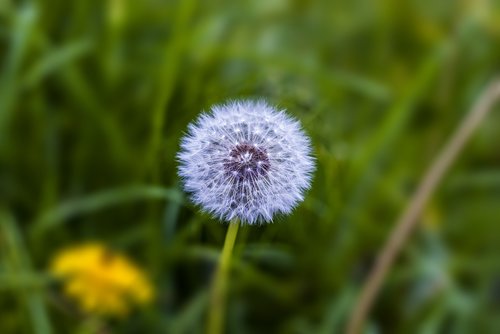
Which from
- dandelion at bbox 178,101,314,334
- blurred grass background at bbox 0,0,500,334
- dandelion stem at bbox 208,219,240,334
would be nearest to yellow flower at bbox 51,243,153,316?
blurred grass background at bbox 0,0,500,334

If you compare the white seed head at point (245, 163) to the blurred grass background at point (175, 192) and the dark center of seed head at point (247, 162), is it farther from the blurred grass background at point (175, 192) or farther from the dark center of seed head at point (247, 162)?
the blurred grass background at point (175, 192)

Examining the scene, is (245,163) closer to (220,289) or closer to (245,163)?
(245,163)

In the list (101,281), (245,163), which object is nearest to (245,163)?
(245,163)

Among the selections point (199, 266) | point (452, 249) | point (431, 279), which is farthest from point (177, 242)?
point (452, 249)

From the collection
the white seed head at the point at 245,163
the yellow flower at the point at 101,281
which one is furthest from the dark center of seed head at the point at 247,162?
the yellow flower at the point at 101,281

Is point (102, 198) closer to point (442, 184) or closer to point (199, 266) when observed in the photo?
point (199, 266)

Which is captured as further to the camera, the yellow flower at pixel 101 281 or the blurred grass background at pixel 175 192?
the blurred grass background at pixel 175 192

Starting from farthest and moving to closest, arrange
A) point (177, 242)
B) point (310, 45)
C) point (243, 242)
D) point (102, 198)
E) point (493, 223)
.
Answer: point (310, 45) → point (493, 223) → point (102, 198) → point (177, 242) → point (243, 242)
